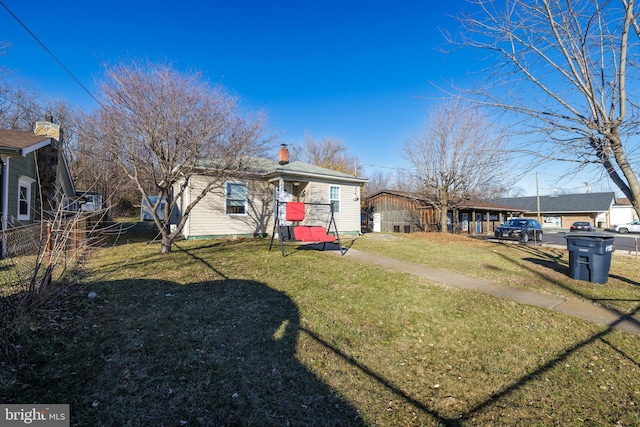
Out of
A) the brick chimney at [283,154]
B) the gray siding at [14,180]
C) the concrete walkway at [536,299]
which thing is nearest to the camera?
the concrete walkway at [536,299]

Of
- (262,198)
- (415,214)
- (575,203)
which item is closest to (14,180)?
(262,198)

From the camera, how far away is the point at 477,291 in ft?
16.7

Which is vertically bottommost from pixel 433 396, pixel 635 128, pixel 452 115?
pixel 433 396

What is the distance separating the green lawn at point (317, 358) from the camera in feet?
7.01

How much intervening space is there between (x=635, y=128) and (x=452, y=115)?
44.8 ft

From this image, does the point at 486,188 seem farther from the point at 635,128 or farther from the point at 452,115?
the point at 635,128

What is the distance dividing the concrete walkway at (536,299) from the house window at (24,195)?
450 inches

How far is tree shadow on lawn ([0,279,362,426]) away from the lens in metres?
2.07

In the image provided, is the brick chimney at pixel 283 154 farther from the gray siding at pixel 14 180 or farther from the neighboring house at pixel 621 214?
the neighboring house at pixel 621 214

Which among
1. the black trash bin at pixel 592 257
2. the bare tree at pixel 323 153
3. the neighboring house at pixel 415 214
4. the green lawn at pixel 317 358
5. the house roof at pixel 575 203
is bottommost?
the green lawn at pixel 317 358

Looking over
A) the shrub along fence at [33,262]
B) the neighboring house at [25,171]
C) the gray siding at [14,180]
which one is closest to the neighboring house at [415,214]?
the neighboring house at [25,171]

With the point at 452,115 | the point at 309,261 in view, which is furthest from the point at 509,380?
the point at 452,115

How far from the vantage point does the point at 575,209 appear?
A: 130 feet

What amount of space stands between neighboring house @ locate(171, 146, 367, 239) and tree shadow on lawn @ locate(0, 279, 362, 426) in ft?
24.1
